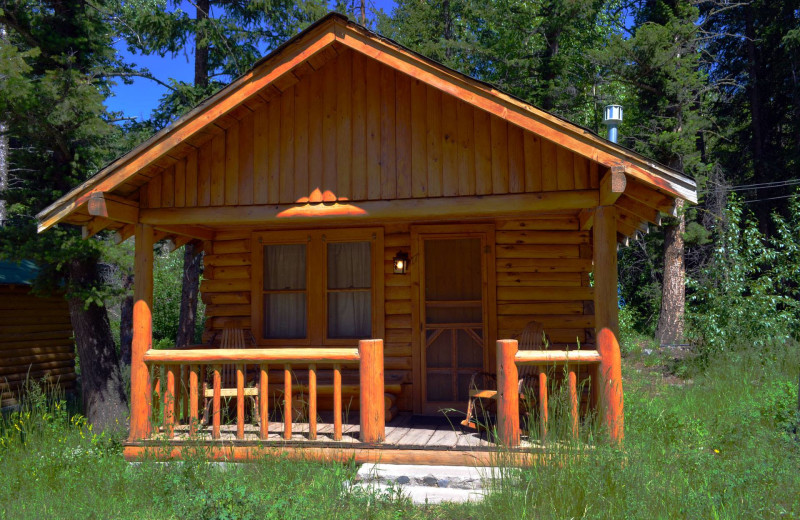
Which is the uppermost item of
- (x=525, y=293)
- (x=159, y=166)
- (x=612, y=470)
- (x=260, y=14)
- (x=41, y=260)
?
(x=260, y=14)

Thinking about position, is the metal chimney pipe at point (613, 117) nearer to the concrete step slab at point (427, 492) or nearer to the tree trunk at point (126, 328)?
the concrete step slab at point (427, 492)

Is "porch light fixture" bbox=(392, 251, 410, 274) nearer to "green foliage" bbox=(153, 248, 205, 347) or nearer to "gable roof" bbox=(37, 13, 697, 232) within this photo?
"gable roof" bbox=(37, 13, 697, 232)

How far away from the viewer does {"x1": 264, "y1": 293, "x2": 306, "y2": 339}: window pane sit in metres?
8.66

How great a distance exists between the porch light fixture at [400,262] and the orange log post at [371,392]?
220 cm

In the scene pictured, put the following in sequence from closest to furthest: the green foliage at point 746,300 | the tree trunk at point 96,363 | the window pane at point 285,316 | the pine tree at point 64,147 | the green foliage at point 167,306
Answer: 1. the window pane at point 285,316
2. the pine tree at point 64,147
3. the tree trunk at point 96,363
4. the green foliage at point 746,300
5. the green foliage at point 167,306

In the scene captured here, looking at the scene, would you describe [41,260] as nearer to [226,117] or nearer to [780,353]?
[226,117]

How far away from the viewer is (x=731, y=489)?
434 cm

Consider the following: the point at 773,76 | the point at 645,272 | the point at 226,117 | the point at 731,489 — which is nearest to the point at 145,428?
the point at 226,117

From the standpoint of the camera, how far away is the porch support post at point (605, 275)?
20.1 ft

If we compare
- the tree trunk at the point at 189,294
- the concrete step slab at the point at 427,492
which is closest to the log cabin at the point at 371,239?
the concrete step slab at the point at 427,492

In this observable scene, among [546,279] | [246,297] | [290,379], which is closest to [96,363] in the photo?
[246,297]

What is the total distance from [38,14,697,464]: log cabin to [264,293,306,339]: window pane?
0.07 ft

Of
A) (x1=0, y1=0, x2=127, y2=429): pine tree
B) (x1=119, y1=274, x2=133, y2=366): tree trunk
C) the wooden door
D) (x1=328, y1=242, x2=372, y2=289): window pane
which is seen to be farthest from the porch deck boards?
(x1=119, y1=274, x2=133, y2=366): tree trunk

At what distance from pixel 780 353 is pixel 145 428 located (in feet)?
30.8
